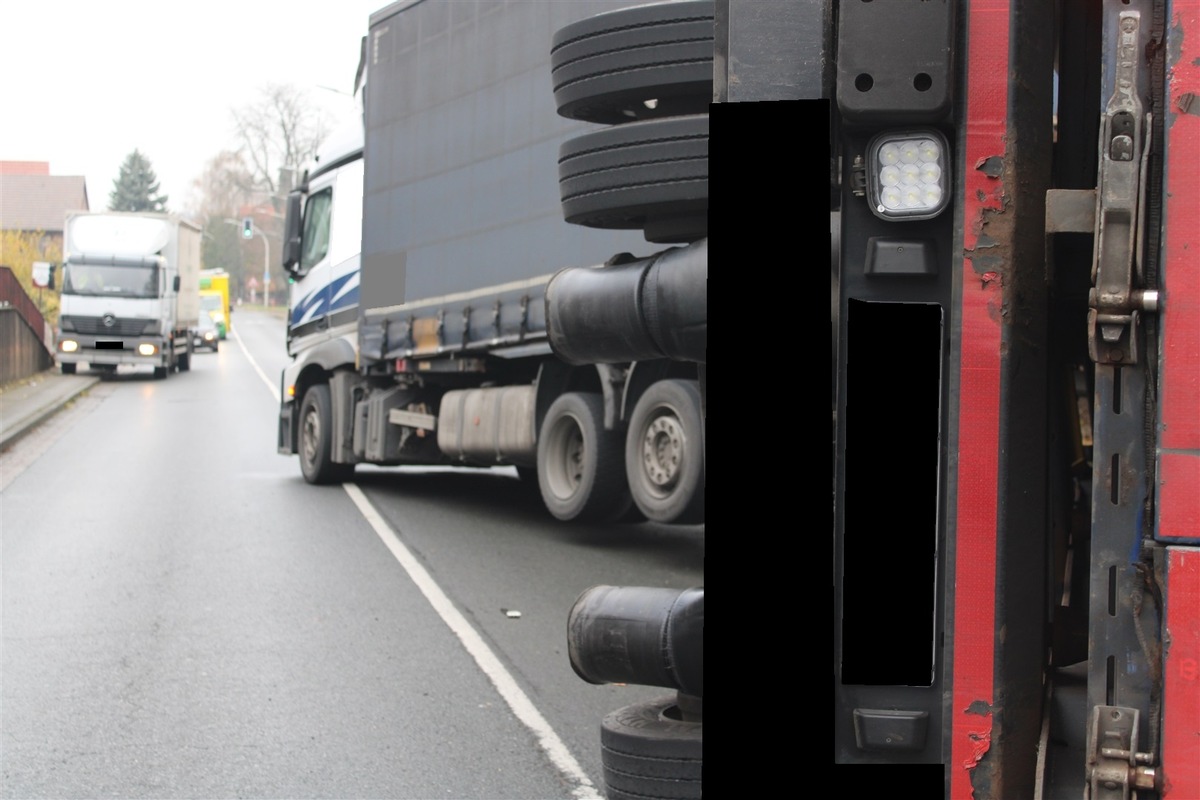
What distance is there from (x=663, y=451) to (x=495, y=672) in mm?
2983

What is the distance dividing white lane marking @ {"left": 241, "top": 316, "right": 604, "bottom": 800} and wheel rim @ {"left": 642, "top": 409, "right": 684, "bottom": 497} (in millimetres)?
1580

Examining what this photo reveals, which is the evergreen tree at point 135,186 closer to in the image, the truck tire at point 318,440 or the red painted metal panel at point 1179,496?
the truck tire at point 318,440

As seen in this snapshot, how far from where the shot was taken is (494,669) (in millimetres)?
7465

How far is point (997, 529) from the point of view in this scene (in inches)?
89.6

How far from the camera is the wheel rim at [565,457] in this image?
1168 cm

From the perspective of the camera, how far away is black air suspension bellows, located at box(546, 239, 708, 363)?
11.3ft

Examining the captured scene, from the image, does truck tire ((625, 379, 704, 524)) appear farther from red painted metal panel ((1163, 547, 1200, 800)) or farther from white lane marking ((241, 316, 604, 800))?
red painted metal panel ((1163, 547, 1200, 800))

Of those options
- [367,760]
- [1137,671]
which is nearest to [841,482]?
[1137,671]

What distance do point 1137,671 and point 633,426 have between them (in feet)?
27.0

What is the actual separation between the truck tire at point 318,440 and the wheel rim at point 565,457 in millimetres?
5051

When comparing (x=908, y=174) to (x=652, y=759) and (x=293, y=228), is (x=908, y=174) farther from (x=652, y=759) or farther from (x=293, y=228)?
(x=293, y=228)

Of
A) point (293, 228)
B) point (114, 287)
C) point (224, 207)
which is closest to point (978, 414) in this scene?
point (293, 228)

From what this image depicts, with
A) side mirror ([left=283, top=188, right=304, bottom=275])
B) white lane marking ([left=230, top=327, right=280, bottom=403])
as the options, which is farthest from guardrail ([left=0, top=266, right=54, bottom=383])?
side mirror ([left=283, top=188, right=304, bottom=275])

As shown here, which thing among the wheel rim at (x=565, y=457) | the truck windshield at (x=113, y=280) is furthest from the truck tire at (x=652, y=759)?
the truck windshield at (x=113, y=280)
